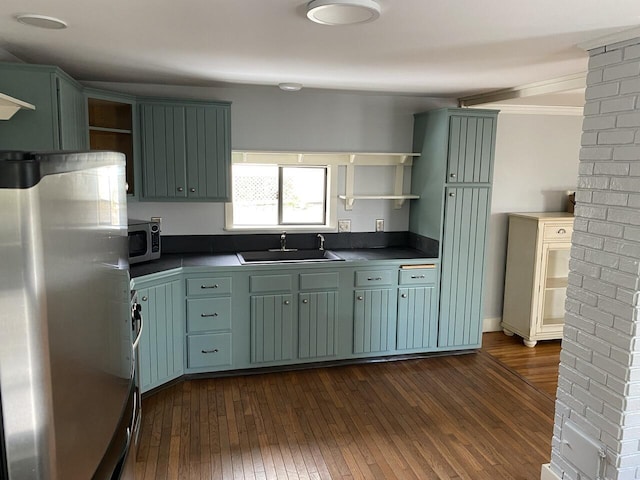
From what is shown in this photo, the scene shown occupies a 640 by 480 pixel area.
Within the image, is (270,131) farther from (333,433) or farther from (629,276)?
(629,276)

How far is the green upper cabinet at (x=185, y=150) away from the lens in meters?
3.65

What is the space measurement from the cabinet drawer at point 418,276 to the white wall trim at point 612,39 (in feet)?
6.95

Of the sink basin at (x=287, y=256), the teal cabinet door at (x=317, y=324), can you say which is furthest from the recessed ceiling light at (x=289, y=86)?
the teal cabinet door at (x=317, y=324)

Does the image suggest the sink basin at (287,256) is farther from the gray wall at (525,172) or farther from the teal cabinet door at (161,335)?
the gray wall at (525,172)

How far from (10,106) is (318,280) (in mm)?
2278

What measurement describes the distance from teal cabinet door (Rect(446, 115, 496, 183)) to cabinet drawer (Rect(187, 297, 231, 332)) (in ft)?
6.65

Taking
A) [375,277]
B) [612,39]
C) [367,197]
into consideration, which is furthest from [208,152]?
[612,39]

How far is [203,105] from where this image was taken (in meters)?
3.73

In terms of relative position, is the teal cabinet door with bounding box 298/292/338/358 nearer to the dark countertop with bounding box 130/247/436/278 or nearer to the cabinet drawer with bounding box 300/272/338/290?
the cabinet drawer with bounding box 300/272/338/290

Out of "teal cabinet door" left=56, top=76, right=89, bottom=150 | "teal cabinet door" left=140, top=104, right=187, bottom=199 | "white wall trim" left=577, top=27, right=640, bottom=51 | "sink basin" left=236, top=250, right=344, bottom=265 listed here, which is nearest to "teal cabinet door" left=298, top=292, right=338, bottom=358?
"sink basin" left=236, top=250, right=344, bottom=265

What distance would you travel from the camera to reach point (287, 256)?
423cm

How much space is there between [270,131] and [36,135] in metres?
1.91

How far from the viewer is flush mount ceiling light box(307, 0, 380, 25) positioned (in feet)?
5.78

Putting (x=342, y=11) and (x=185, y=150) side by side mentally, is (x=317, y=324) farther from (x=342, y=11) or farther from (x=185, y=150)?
(x=342, y=11)
